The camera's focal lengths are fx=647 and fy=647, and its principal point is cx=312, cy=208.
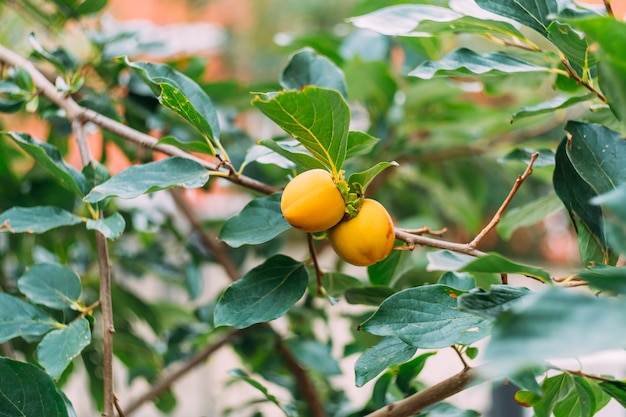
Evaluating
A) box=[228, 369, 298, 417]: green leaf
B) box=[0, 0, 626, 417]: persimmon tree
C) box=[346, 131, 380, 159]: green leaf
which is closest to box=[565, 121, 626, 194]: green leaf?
box=[0, 0, 626, 417]: persimmon tree

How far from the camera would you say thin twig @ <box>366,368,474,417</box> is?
316 mm

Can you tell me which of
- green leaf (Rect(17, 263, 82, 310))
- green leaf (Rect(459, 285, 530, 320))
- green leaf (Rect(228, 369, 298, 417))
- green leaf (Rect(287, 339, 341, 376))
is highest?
green leaf (Rect(459, 285, 530, 320))

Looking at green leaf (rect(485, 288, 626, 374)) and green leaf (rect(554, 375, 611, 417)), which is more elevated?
green leaf (rect(485, 288, 626, 374))

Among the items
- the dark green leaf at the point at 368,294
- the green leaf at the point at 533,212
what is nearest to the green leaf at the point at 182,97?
the dark green leaf at the point at 368,294

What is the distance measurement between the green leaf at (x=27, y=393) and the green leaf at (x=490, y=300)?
21 centimetres

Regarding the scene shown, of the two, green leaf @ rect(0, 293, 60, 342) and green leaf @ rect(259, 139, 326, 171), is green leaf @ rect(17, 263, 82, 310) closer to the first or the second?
green leaf @ rect(0, 293, 60, 342)

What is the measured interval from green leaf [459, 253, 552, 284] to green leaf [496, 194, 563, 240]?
0.18 meters

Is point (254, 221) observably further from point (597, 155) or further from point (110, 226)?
point (597, 155)

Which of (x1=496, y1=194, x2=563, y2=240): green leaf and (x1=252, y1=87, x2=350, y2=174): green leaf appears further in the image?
(x1=496, y1=194, x2=563, y2=240): green leaf

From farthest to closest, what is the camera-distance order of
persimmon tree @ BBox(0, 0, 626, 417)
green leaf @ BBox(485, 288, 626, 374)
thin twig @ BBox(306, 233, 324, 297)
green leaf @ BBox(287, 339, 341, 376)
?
Answer: green leaf @ BBox(287, 339, 341, 376) → thin twig @ BBox(306, 233, 324, 297) → persimmon tree @ BBox(0, 0, 626, 417) → green leaf @ BBox(485, 288, 626, 374)

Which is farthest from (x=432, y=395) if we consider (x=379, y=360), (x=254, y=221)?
(x=254, y=221)

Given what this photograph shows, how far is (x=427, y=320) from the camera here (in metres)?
0.31

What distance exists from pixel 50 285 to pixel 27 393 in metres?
0.09

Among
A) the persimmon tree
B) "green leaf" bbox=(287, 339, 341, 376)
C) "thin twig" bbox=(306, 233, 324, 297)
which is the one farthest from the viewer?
"green leaf" bbox=(287, 339, 341, 376)
